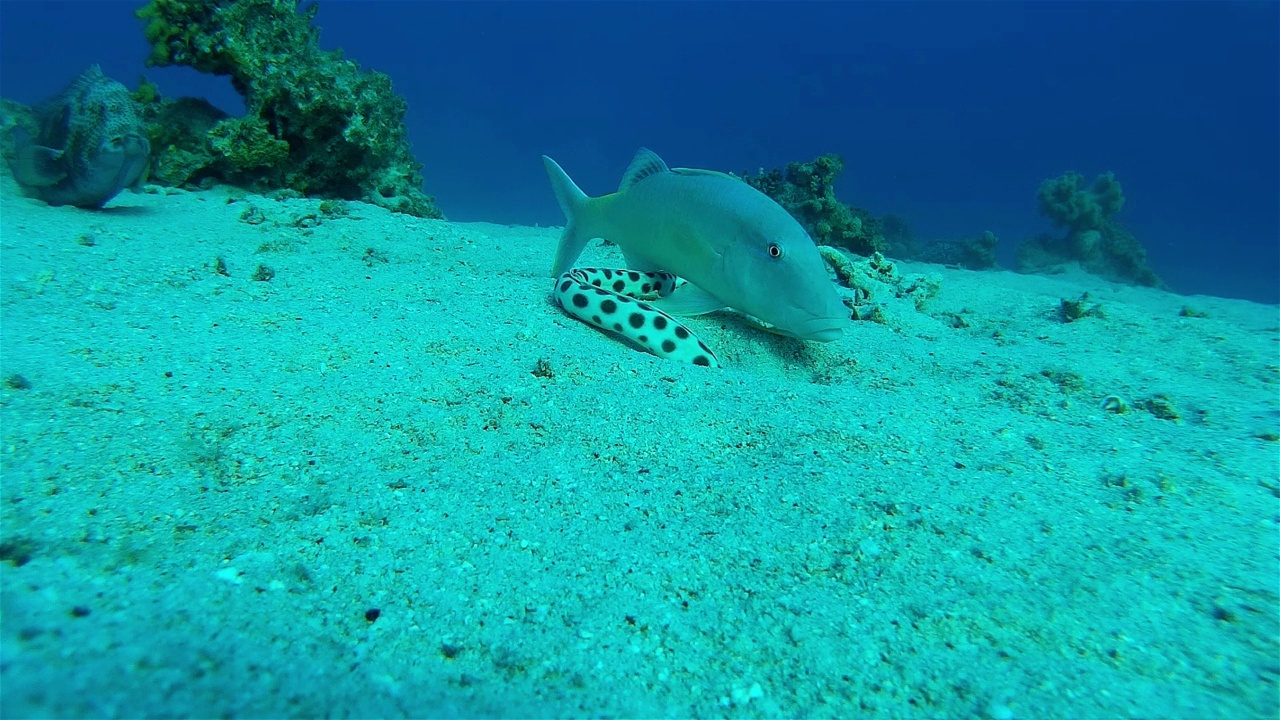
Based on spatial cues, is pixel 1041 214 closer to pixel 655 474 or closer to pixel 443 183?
pixel 655 474

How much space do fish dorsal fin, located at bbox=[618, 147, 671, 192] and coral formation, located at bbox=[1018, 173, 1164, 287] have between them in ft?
59.4

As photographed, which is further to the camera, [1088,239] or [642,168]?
[1088,239]

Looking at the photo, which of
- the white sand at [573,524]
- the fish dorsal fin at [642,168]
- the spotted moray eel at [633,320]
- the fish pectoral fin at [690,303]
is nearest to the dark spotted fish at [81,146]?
the white sand at [573,524]

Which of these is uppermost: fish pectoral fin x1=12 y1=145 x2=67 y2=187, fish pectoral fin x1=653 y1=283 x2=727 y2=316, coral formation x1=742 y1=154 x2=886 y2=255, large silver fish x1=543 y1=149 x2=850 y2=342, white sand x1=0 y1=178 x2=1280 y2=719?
coral formation x1=742 y1=154 x2=886 y2=255

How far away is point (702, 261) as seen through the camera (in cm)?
403

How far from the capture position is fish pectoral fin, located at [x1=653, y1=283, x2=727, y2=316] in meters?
4.07

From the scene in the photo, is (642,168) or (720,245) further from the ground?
(642,168)

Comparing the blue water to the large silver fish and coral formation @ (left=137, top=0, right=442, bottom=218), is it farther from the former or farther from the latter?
coral formation @ (left=137, top=0, right=442, bottom=218)

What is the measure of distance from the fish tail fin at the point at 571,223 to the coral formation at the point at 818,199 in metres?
7.19

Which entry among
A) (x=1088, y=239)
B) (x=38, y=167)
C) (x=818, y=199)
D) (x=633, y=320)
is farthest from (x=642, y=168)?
(x=1088, y=239)

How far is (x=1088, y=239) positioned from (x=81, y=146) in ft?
78.2

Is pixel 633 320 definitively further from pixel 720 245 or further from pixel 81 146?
pixel 81 146

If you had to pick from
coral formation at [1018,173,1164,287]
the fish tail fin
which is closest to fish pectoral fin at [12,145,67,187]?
the fish tail fin

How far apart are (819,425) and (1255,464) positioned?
198 centimetres
